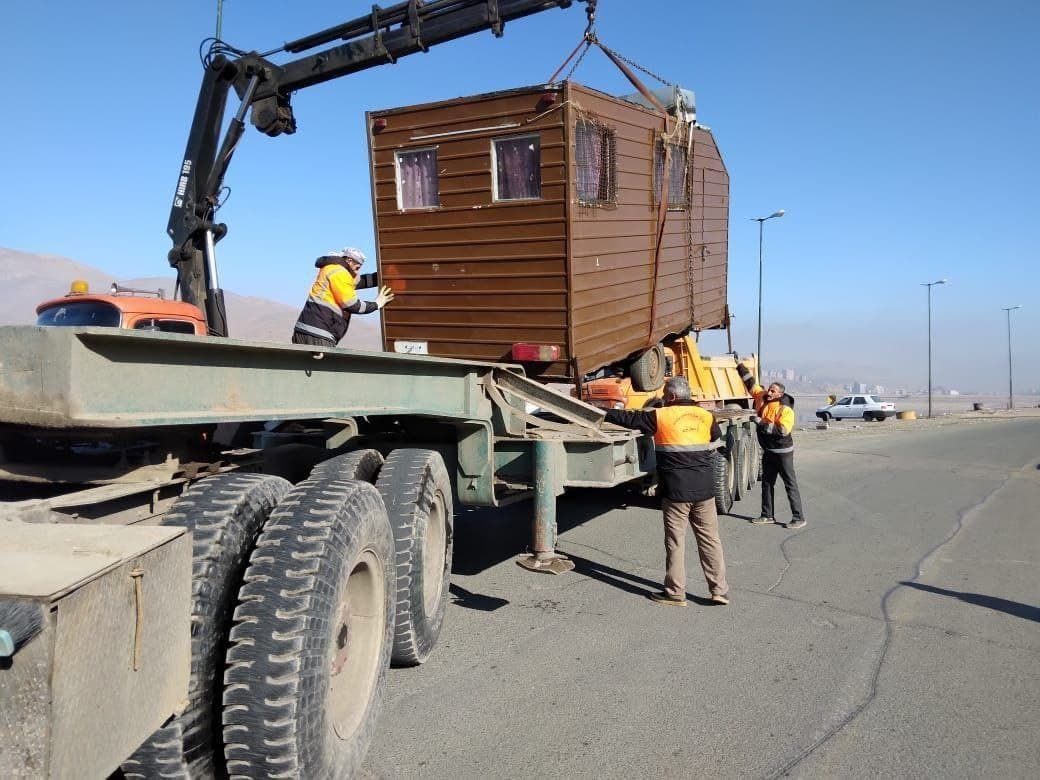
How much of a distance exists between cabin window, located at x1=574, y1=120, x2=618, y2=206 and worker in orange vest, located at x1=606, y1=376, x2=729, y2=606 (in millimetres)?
1910

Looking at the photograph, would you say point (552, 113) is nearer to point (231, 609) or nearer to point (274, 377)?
point (274, 377)

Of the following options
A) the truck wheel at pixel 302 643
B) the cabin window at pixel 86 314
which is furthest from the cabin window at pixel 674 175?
the truck wheel at pixel 302 643

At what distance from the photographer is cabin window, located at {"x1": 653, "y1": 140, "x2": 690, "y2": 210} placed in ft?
27.0

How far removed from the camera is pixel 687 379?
7.77 metres

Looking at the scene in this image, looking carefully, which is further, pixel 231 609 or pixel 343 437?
pixel 343 437

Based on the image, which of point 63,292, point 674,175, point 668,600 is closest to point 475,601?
point 668,600

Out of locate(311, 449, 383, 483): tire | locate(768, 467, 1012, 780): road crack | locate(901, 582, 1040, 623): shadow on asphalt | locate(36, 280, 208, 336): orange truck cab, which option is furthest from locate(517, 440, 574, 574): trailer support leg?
locate(901, 582, 1040, 623): shadow on asphalt

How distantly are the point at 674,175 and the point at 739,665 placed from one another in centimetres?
583

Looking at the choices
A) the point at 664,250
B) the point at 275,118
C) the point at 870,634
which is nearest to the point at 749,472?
the point at 664,250

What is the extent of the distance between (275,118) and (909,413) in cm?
4194

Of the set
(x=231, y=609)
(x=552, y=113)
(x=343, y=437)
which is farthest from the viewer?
(x=552, y=113)

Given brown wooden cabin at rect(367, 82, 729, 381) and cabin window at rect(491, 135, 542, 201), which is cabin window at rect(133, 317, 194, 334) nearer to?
brown wooden cabin at rect(367, 82, 729, 381)

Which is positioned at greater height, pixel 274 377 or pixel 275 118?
pixel 275 118

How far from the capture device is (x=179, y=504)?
2.75 meters
